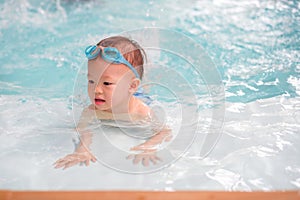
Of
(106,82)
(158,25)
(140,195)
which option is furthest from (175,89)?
(158,25)

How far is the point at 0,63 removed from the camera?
3.61 m

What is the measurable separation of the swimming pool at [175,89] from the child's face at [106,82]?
30 cm

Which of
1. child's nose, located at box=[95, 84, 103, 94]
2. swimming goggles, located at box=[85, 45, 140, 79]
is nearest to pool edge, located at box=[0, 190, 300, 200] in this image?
child's nose, located at box=[95, 84, 103, 94]

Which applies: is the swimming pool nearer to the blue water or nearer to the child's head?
the blue water

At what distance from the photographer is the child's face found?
2.17m

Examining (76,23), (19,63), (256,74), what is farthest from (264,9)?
(19,63)

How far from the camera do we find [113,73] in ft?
7.21

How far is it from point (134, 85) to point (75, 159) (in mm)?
615

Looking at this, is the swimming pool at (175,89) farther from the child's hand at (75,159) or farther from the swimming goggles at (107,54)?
the swimming goggles at (107,54)

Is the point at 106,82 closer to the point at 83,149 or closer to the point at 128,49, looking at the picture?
the point at 128,49

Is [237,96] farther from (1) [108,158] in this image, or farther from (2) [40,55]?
(2) [40,55]

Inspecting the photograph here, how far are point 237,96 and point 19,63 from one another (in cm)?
206

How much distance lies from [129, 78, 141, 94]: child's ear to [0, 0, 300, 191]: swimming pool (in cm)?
Result: 45

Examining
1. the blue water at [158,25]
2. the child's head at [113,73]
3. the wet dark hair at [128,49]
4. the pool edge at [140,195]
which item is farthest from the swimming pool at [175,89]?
the wet dark hair at [128,49]
